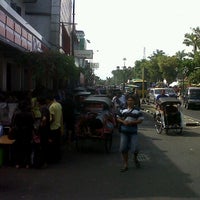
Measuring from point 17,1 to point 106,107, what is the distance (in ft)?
69.1

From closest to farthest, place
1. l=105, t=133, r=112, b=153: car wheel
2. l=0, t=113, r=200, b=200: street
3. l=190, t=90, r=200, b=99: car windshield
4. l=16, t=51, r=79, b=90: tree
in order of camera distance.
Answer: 1. l=0, t=113, r=200, b=200: street
2. l=105, t=133, r=112, b=153: car wheel
3. l=16, t=51, r=79, b=90: tree
4. l=190, t=90, r=200, b=99: car windshield

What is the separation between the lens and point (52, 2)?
160ft

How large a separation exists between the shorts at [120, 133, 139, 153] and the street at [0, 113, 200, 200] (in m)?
0.49

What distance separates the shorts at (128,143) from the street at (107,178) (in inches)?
19.5

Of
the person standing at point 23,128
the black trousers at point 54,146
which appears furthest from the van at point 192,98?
the person standing at point 23,128

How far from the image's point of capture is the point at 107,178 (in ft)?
36.1

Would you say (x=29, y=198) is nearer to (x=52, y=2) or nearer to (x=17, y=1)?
(x=17, y=1)

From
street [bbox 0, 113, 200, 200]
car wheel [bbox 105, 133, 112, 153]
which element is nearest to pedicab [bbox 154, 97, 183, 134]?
street [bbox 0, 113, 200, 200]

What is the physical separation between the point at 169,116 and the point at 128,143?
29.5 ft

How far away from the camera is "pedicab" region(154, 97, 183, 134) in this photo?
20.9 meters

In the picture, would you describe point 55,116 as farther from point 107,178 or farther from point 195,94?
point 195,94

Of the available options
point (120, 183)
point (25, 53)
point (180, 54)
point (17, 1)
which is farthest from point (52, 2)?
point (180, 54)

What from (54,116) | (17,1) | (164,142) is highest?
(17,1)

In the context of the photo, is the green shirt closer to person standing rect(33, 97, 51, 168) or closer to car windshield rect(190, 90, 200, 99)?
person standing rect(33, 97, 51, 168)
